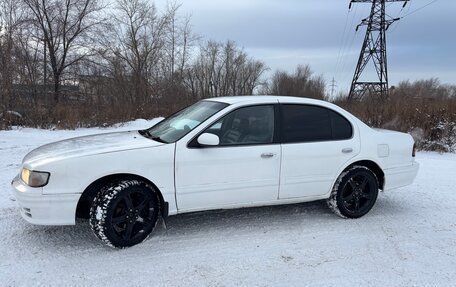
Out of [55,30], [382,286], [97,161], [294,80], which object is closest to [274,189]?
[382,286]

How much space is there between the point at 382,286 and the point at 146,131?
320 cm

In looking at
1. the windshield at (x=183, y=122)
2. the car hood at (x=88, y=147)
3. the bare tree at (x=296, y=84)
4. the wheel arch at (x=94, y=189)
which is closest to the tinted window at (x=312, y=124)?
the windshield at (x=183, y=122)

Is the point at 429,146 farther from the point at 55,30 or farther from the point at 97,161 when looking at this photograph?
the point at 55,30

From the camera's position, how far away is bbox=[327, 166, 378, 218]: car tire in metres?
4.72

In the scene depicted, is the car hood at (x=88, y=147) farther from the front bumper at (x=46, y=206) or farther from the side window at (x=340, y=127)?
the side window at (x=340, y=127)

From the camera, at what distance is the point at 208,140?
389 centimetres

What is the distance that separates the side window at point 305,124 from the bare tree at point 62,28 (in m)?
22.2

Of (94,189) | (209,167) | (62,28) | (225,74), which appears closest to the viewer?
(94,189)

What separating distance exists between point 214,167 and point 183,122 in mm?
794

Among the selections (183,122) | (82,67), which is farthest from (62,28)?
(183,122)

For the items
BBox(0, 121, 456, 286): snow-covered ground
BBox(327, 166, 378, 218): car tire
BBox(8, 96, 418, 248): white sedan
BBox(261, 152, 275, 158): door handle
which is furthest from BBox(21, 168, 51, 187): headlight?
BBox(327, 166, 378, 218): car tire

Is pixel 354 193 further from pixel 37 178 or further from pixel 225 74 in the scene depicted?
pixel 225 74

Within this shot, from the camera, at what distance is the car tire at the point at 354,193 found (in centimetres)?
472

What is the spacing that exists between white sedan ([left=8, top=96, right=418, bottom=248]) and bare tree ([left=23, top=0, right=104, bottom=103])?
21940 millimetres
